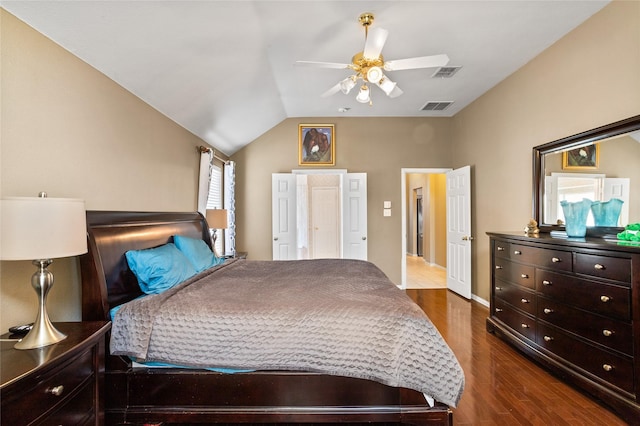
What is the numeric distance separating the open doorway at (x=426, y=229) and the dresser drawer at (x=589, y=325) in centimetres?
294

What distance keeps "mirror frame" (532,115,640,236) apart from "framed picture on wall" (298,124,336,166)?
313cm

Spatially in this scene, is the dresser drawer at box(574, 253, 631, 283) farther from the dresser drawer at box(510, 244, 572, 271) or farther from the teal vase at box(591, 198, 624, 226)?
the teal vase at box(591, 198, 624, 226)

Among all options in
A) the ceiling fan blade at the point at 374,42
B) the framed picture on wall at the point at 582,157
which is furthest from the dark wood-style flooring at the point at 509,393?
the ceiling fan blade at the point at 374,42

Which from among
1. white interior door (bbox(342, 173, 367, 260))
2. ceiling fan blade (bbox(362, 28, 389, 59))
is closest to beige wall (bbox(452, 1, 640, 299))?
white interior door (bbox(342, 173, 367, 260))

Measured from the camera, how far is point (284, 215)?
5.32 m

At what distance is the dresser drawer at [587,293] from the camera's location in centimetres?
196

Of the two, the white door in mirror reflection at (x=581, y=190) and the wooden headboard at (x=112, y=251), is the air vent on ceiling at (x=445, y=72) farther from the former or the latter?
the wooden headboard at (x=112, y=251)

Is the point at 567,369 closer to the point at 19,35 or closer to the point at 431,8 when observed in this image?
the point at 431,8

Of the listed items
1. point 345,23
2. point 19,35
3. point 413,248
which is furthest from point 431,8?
point 413,248

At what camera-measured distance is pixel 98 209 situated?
221cm

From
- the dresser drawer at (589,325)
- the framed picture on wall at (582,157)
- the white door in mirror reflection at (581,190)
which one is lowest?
the dresser drawer at (589,325)

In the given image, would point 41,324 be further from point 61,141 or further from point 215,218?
point 215,218

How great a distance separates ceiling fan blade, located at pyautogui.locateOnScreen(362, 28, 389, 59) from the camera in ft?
7.26

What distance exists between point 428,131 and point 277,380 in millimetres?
5099
